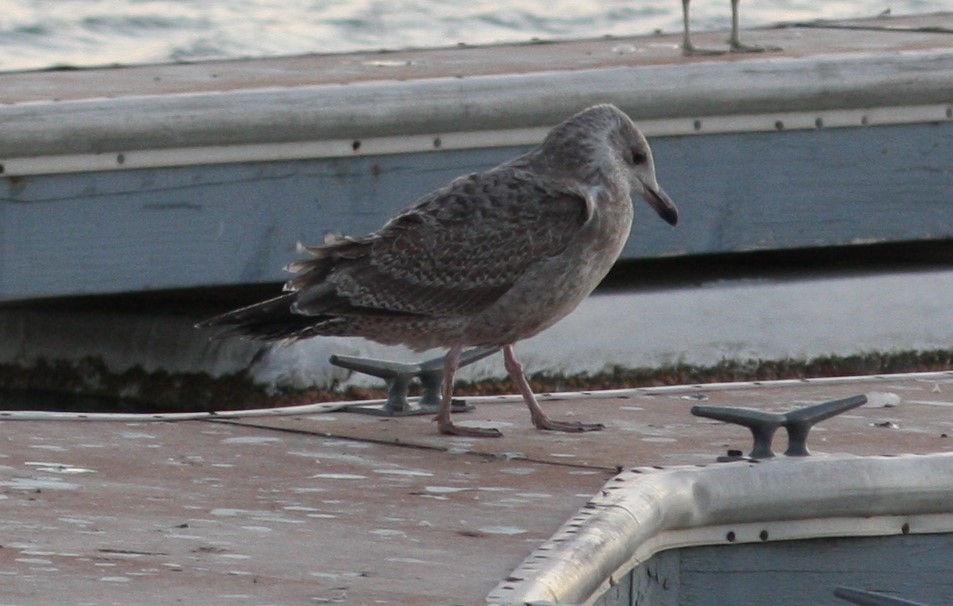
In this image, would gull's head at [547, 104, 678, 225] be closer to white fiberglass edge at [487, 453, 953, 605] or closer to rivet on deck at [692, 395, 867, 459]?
rivet on deck at [692, 395, 867, 459]

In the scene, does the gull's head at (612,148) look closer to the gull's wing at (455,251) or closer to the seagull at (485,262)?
the seagull at (485,262)

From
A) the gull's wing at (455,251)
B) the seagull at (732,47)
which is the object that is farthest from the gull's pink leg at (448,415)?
the seagull at (732,47)

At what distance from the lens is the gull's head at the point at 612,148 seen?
16.1 feet

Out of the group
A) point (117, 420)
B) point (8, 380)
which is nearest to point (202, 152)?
point (8, 380)

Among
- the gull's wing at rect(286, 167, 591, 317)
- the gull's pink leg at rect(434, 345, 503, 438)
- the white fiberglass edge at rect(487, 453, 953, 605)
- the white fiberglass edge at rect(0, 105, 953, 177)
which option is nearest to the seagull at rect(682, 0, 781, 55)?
the white fiberglass edge at rect(0, 105, 953, 177)

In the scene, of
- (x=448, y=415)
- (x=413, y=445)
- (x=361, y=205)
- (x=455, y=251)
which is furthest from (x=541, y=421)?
(x=361, y=205)

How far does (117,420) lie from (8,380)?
225 cm

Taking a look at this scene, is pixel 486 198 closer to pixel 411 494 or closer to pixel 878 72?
pixel 411 494

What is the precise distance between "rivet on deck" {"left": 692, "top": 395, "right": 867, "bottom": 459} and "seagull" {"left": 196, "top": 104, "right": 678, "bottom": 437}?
21.5 inches

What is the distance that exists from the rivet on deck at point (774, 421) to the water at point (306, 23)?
8091mm

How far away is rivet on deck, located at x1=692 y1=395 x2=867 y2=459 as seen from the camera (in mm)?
4367

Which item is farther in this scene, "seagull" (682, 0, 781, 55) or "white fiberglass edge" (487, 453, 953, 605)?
"seagull" (682, 0, 781, 55)

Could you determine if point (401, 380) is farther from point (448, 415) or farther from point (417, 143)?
point (417, 143)

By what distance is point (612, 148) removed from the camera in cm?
495
